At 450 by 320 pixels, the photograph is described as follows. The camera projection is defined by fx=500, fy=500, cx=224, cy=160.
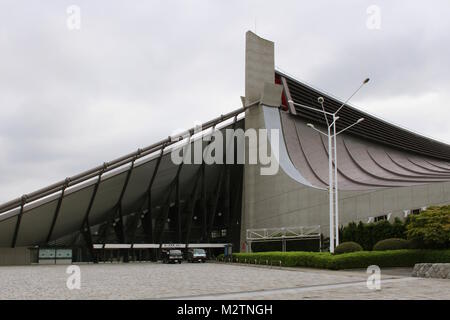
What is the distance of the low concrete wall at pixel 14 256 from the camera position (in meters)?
41.9

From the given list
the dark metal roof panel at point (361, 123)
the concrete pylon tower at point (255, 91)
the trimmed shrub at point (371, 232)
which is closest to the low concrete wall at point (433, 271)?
the trimmed shrub at point (371, 232)

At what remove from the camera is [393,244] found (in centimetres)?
2805

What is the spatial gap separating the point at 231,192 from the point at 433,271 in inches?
1298

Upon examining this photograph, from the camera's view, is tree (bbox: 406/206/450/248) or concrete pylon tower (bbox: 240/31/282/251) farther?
concrete pylon tower (bbox: 240/31/282/251)

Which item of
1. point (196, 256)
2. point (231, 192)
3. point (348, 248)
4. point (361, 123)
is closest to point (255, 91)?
point (231, 192)

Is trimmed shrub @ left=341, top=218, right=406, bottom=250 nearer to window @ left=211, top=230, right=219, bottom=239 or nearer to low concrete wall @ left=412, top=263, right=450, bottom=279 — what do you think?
low concrete wall @ left=412, top=263, right=450, bottom=279

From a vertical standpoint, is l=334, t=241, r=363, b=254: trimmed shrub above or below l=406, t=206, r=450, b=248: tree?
below

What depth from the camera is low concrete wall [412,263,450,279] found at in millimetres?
20562

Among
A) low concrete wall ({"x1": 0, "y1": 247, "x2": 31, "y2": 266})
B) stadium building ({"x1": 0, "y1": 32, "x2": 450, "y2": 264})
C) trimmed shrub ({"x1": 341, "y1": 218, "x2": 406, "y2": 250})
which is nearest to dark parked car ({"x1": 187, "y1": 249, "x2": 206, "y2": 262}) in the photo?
stadium building ({"x1": 0, "y1": 32, "x2": 450, "y2": 264})

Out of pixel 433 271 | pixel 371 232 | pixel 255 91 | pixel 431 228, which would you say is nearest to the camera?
pixel 433 271

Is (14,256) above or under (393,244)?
under

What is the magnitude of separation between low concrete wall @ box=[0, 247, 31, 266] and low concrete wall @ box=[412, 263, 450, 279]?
33247 millimetres

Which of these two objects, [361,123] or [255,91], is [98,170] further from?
[361,123]
